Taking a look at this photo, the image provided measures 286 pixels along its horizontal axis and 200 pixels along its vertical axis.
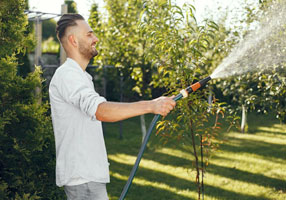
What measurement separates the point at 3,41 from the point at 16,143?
40.8 inches

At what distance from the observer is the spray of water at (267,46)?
4.93 metres

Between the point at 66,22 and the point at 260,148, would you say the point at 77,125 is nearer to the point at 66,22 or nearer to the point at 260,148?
the point at 66,22

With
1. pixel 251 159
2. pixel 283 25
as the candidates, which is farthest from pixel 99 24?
pixel 283 25

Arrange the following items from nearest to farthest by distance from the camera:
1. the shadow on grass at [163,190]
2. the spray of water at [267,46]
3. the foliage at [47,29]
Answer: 1. the spray of water at [267,46]
2. the shadow on grass at [163,190]
3. the foliage at [47,29]

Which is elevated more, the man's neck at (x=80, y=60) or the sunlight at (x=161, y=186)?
the man's neck at (x=80, y=60)

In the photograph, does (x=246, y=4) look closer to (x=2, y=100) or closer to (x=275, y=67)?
(x=275, y=67)

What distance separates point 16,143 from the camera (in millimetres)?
4066

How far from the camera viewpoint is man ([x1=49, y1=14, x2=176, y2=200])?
7.30ft

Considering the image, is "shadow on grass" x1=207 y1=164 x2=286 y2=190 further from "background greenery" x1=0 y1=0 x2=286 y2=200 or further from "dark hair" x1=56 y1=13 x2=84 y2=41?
"dark hair" x1=56 y1=13 x2=84 y2=41

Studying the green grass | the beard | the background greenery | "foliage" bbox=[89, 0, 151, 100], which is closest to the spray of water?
the background greenery

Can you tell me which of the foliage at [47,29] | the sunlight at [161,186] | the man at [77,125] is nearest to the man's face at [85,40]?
the man at [77,125]

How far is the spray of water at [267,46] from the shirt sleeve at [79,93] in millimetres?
2853

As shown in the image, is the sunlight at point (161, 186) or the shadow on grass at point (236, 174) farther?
the shadow on grass at point (236, 174)

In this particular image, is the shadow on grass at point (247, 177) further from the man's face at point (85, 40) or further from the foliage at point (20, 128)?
the man's face at point (85, 40)
